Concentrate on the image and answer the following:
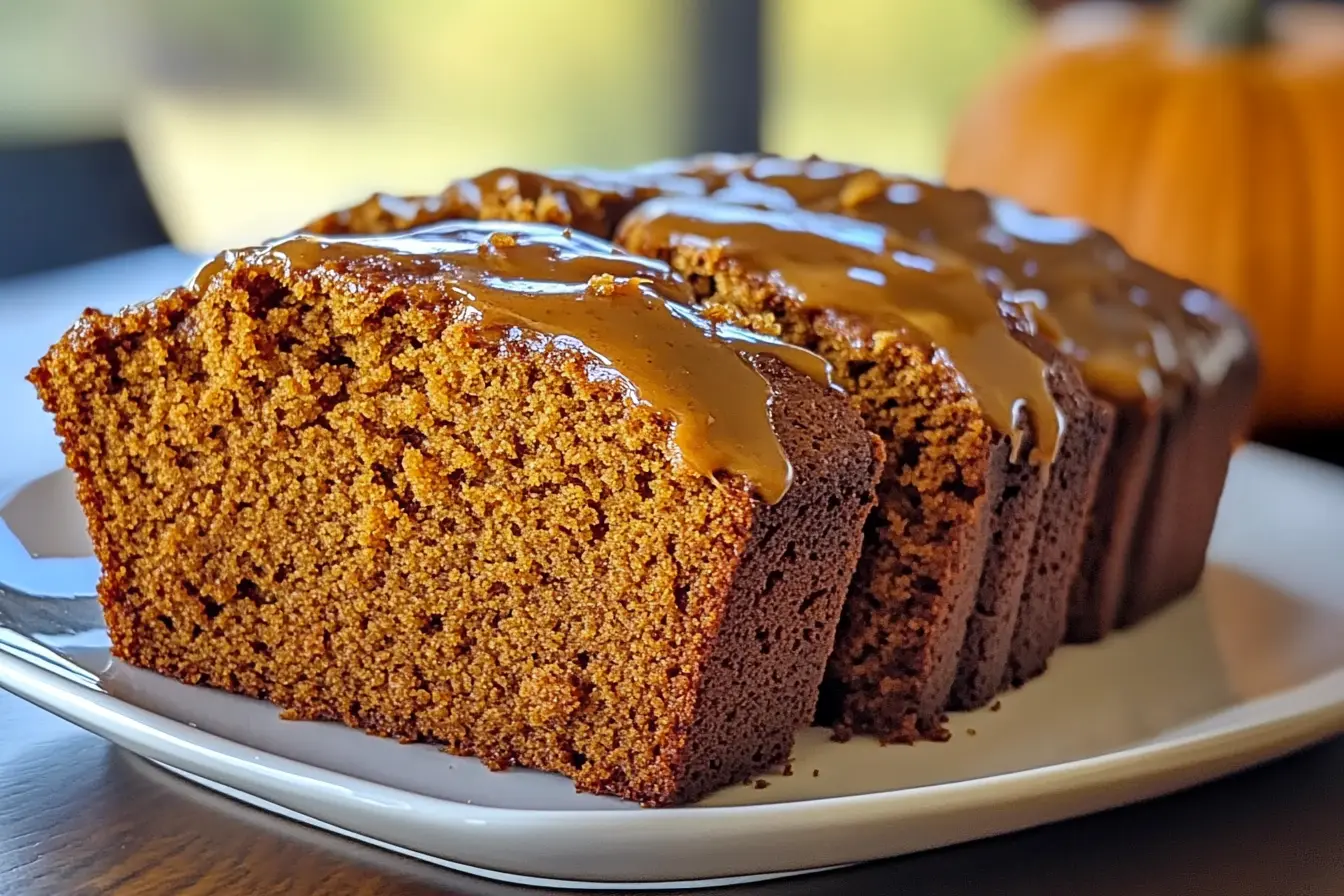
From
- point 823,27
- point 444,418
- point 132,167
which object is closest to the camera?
point 444,418

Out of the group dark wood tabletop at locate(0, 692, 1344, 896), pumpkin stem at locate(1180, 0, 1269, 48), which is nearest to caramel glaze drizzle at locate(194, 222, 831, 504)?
dark wood tabletop at locate(0, 692, 1344, 896)

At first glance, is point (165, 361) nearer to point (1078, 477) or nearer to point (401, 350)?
point (401, 350)

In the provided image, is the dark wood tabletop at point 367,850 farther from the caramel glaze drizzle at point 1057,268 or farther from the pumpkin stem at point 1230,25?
the pumpkin stem at point 1230,25

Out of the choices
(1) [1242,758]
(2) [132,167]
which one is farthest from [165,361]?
(2) [132,167]

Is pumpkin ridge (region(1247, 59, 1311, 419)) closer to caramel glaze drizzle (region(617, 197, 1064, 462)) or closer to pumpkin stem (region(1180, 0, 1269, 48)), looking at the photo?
pumpkin stem (region(1180, 0, 1269, 48))

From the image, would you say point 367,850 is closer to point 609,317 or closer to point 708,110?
point 609,317

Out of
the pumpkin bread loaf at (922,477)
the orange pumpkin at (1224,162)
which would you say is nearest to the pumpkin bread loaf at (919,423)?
the pumpkin bread loaf at (922,477)
